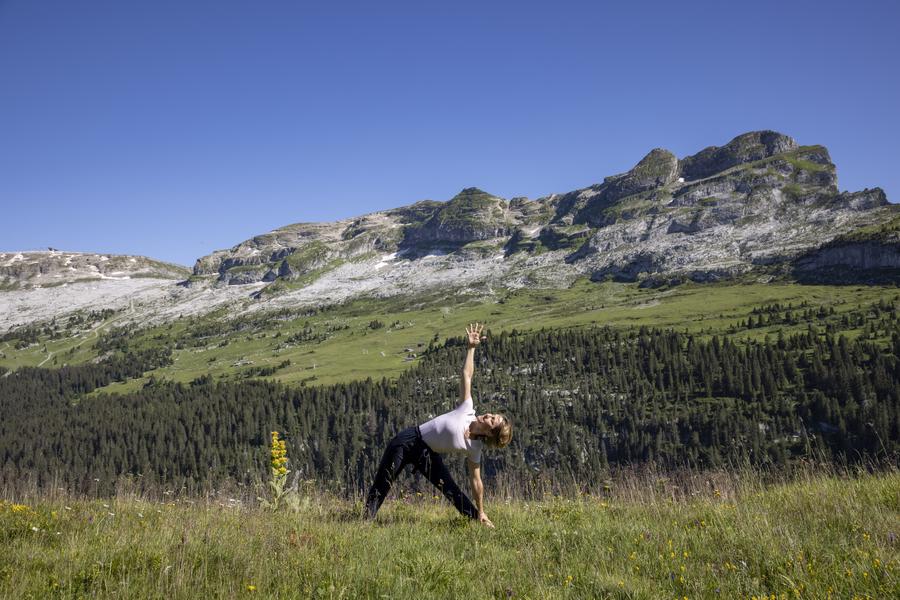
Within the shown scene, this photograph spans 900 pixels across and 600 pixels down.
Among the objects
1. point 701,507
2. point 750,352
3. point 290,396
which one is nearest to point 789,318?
point 750,352

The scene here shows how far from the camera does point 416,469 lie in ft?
28.9

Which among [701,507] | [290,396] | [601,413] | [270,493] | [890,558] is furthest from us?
[290,396]

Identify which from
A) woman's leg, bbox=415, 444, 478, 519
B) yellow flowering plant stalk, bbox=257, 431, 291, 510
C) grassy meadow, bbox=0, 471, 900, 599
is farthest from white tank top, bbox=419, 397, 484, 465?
yellow flowering plant stalk, bbox=257, 431, 291, 510

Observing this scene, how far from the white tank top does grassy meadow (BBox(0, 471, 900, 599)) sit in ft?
3.93

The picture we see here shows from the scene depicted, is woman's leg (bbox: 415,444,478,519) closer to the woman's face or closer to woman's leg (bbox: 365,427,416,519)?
woman's leg (bbox: 365,427,416,519)

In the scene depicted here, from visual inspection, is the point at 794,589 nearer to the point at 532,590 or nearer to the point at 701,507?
the point at 532,590

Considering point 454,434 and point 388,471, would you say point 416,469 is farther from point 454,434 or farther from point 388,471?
point 454,434

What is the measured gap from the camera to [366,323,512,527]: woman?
27.4 ft

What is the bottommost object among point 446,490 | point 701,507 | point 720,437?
point 720,437

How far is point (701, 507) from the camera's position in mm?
8312

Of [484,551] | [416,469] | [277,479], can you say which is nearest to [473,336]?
[416,469]

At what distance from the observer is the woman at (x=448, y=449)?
836 centimetres

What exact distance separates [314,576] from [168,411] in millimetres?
198331

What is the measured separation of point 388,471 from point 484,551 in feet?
8.23
